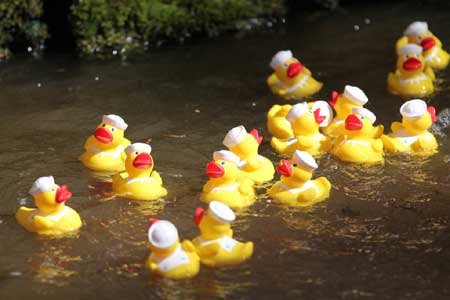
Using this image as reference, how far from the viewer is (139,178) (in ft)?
21.2

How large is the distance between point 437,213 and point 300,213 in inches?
40.5

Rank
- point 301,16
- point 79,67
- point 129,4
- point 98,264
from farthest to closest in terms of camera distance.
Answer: point 301,16, point 129,4, point 79,67, point 98,264


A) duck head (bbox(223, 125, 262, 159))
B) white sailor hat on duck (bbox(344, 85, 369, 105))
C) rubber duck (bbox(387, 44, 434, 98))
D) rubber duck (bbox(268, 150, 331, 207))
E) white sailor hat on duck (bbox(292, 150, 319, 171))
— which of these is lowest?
rubber duck (bbox(268, 150, 331, 207))

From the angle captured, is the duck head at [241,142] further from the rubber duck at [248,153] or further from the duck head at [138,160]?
the duck head at [138,160]

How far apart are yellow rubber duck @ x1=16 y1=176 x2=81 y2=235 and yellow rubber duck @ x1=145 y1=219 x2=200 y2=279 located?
862 mm

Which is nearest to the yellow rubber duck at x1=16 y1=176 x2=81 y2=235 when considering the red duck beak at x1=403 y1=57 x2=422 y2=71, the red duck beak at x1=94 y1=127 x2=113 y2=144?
the red duck beak at x1=94 y1=127 x2=113 y2=144

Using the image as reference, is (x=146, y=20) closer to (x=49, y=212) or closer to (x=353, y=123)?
(x=353, y=123)

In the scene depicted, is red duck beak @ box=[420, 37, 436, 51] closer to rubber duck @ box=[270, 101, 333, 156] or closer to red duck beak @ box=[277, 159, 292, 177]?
rubber duck @ box=[270, 101, 333, 156]

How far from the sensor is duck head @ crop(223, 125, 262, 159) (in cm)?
656

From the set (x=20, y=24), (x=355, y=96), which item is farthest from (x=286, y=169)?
(x=20, y=24)

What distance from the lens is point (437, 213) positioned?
6223mm

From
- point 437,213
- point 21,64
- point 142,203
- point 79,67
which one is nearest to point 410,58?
point 437,213

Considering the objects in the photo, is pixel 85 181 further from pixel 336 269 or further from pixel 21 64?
pixel 21 64

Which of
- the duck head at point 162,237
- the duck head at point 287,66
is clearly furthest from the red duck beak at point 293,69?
the duck head at point 162,237
